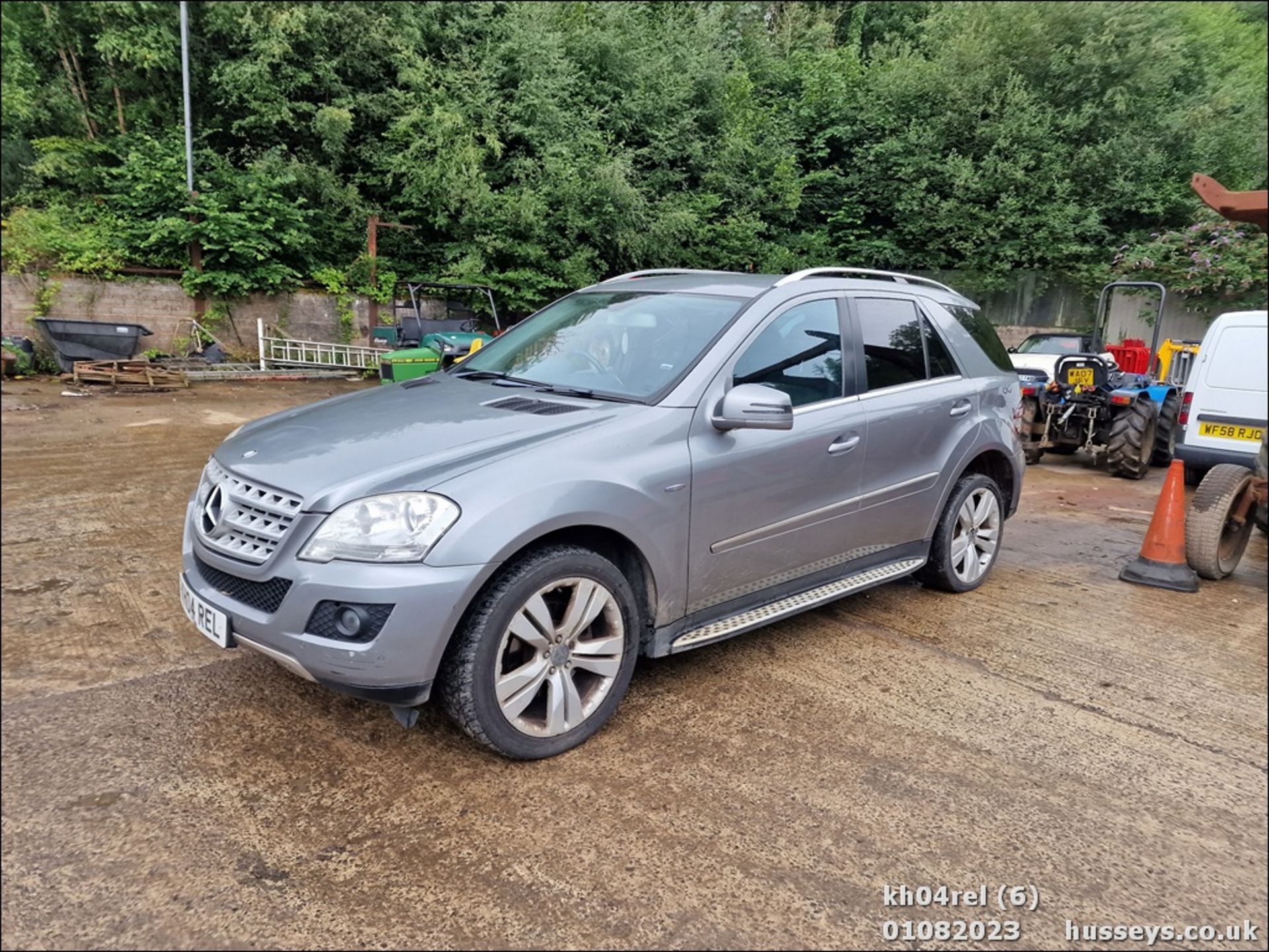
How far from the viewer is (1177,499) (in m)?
4.46

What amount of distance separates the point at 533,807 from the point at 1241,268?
2.84 m

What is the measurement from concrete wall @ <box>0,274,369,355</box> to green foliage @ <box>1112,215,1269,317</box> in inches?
376

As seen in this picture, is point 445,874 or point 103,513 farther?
point 103,513

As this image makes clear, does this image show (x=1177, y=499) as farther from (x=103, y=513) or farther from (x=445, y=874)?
(x=103, y=513)

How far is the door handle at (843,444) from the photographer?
342 cm

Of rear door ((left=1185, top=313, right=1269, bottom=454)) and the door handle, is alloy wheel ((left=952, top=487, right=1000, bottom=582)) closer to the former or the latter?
the door handle

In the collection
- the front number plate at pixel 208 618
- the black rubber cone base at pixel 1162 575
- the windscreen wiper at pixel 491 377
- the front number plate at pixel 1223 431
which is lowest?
the black rubber cone base at pixel 1162 575

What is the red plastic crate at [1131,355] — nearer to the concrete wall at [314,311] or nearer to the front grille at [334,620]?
Result: the concrete wall at [314,311]

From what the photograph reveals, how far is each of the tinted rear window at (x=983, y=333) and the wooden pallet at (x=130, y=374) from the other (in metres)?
3.80

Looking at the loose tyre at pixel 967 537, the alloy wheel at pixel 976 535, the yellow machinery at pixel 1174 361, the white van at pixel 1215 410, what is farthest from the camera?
the yellow machinery at pixel 1174 361

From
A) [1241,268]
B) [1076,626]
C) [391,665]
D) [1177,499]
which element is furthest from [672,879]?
[1177,499]

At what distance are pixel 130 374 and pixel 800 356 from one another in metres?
2.56

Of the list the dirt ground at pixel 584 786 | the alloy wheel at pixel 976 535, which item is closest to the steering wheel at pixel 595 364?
the dirt ground at pixel 584 786

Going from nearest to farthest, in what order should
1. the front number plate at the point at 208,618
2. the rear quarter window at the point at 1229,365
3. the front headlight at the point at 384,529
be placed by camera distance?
the front headlight at the point at 384,529 < the front number plate at the point at 208,618 < the rear quarter window at the point at 1229,365
